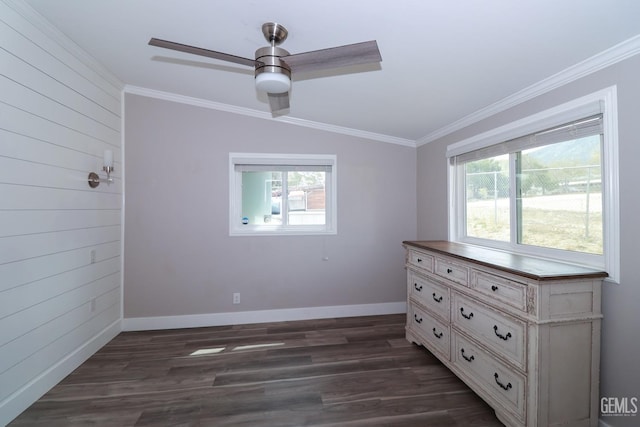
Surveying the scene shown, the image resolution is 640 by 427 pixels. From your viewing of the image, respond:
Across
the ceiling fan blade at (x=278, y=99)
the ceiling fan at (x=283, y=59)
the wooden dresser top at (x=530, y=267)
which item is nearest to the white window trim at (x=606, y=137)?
the wooden dresser top at (x=530, y=267)

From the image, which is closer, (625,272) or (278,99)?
(625,272)

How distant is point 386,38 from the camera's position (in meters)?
1.78

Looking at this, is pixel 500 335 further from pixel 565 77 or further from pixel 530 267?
pixel 565 77

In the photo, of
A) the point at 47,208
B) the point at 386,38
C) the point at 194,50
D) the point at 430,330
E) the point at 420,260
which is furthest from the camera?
the point at 420,260

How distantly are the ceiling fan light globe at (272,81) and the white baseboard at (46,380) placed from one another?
2.47 m

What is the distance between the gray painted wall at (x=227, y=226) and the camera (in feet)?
10.7

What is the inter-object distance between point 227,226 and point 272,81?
7.28ft

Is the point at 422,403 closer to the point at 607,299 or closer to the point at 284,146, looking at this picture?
the point at 607,299

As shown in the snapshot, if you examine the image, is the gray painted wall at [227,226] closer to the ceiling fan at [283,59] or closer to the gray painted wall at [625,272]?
the ceiling fan at [283,59]

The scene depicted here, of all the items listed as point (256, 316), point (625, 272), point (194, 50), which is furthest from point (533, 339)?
point (256, 316)

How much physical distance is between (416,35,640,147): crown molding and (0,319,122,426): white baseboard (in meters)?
4.02

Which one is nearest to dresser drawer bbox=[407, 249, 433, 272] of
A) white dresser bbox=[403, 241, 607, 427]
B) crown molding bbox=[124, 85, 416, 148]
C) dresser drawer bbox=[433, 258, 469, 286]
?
dresser drawer bbox=[433, 258, 469, 286]

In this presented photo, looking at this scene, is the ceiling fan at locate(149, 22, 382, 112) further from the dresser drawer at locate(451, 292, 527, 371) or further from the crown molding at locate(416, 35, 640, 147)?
the dresser drawer at locate(451, 292, 527, 371)

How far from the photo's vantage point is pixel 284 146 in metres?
3.52
